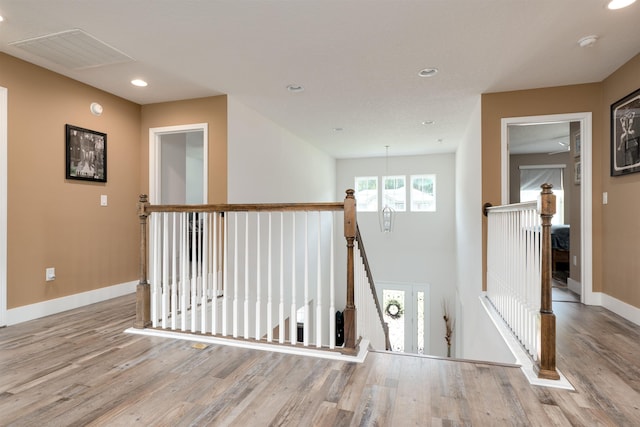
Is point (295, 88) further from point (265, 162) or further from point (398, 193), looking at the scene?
point (398, 193)

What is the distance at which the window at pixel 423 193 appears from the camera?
8094mm

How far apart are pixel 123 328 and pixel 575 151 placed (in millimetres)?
5729

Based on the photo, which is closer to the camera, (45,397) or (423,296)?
(45,397)

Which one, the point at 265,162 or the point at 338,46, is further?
the point at 265,162

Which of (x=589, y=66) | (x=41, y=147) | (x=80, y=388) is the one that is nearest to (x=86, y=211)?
(x=41, y=147)

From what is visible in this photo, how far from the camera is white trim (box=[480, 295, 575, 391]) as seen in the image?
1.90 metres

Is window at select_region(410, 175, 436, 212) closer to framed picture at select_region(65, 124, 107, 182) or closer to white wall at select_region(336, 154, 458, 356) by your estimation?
white wall at select_region(336, 154, 458, 356)

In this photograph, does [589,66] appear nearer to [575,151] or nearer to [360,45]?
[575,151]

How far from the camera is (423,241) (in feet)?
26.8

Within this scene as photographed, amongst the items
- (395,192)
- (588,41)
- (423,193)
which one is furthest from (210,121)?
(423,193)

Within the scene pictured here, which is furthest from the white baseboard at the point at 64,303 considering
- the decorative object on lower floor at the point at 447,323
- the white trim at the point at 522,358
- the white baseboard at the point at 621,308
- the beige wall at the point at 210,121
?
the decorative object on lower floor at the point at 447,323

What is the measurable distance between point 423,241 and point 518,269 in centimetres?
574

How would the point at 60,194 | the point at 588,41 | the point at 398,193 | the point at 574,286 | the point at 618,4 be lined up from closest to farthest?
the point at 618,4 < the point at 588,41 < the point at 60,194 < the point at 574,286 < the point at 398,193

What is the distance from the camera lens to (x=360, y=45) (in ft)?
9.21
